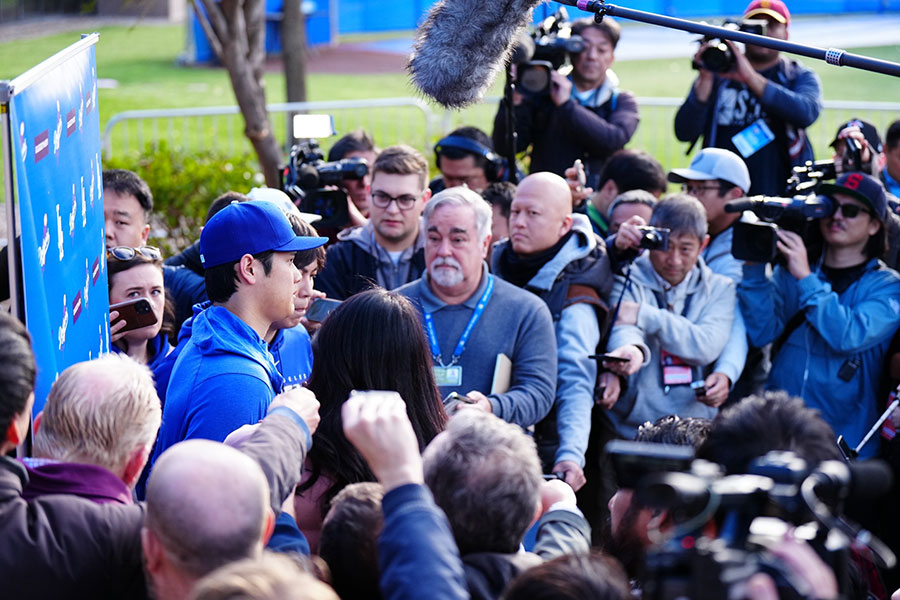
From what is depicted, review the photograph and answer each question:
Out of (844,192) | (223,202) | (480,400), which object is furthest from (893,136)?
(223,202)

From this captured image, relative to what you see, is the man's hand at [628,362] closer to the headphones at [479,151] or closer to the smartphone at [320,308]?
the smartphone at [320,308]

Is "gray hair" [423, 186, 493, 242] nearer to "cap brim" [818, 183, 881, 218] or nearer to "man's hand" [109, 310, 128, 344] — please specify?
"man's hand" [109, 310, 128, 344]

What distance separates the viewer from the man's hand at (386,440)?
2268 mm

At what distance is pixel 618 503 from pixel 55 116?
6.91ft

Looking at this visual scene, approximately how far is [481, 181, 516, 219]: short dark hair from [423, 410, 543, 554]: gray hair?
3.47 meters

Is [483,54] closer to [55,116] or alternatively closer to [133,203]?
[55,116]

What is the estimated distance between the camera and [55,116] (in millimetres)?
3469

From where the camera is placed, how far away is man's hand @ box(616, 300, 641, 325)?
4.98 meters

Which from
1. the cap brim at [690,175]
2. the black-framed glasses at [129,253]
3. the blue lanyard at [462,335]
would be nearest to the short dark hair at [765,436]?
the blue lanyard at [462,335]

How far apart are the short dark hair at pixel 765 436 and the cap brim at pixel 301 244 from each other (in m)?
1.63

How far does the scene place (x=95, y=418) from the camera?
2.55 meters

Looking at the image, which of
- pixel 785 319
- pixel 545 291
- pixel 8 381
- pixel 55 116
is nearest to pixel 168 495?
pixel 8 381

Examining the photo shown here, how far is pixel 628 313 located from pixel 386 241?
49.2 inches

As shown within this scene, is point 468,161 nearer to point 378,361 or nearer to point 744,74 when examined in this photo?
point 744,74
